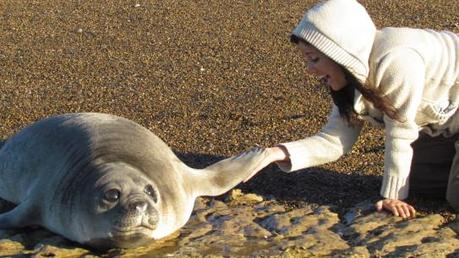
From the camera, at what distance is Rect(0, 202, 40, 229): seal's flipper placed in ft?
14.2

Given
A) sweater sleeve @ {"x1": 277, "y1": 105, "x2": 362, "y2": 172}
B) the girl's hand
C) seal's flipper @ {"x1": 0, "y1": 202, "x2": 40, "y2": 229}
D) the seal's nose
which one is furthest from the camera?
sweater sleeve @ {"x1": 277, "y1": 105, "x2": 362, "y2": 172}

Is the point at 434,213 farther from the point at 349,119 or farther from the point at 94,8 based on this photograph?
the point at 94,8

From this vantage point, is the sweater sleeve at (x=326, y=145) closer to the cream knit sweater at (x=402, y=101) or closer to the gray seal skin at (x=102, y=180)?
the cream knit sweater at (x=402, y=101)

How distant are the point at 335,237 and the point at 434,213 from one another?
2.19 feet

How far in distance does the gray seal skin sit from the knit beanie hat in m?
0.75

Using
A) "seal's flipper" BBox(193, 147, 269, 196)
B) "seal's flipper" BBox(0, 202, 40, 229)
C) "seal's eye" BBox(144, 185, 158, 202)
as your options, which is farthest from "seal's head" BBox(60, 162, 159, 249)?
"seal's flipper" BBox(193, 147, 269, 196)

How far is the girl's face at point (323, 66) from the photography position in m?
4.46

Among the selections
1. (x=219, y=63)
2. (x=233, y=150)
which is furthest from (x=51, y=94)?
(x=233, y=150)

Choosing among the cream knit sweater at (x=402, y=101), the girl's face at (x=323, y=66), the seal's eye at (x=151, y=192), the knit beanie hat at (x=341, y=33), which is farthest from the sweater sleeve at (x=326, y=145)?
the seal's eye at (x=151, y=192)

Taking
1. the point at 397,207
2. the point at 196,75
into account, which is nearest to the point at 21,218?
the point at 397,207

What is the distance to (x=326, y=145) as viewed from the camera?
196 inches

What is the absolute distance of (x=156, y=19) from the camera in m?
9.45

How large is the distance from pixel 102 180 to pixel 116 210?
222mm

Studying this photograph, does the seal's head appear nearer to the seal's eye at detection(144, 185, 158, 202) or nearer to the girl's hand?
the seal's eye at detection(144, 185, 158, 202)
